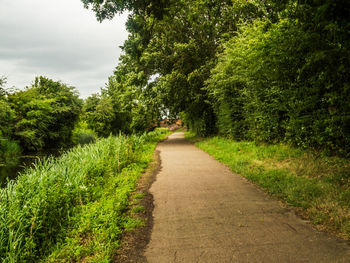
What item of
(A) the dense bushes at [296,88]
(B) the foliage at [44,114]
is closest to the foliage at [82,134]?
(B) the foliage at [44,114]

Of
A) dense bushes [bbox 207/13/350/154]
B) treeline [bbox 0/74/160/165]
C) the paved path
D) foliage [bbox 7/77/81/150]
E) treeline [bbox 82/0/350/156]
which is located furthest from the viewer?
foliage [bbox 7/77/81/150]

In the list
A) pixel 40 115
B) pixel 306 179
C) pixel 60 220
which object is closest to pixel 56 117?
pixel 40 115

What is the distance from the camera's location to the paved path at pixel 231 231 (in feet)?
9.23

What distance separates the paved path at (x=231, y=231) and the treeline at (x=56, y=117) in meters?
16.1

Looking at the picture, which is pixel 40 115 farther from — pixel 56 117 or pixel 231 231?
pixel 231 231

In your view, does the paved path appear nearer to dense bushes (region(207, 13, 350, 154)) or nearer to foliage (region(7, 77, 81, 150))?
dense bushes (region(207, 13, 350, 154))

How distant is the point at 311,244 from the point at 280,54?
433cm

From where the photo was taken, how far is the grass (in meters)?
3.66

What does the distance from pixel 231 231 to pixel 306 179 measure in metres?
2.93

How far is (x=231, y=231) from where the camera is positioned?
11.3 ft

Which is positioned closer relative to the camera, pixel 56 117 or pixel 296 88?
pixel 296 88

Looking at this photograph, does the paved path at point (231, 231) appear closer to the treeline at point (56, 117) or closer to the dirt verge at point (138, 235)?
the dirt verge at point (138, 235)

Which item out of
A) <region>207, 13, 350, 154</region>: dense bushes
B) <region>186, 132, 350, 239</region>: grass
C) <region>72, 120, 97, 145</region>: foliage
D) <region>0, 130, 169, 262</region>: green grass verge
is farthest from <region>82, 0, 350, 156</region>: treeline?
<region>72, 120, 97, 145</region>: foliage

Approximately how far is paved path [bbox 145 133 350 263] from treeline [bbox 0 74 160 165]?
633 inches
